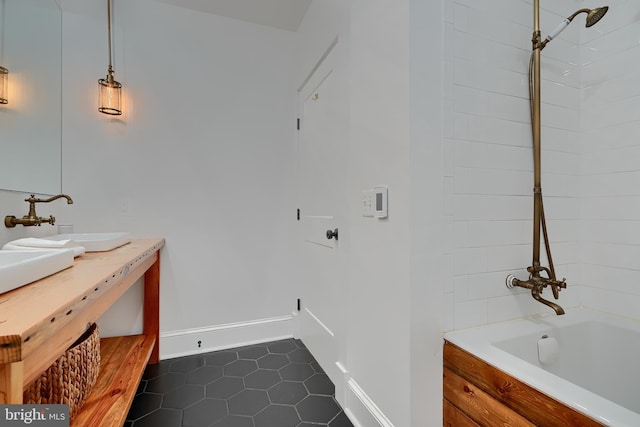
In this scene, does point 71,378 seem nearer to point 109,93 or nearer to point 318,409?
point 318,409

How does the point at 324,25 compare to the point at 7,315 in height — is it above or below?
above

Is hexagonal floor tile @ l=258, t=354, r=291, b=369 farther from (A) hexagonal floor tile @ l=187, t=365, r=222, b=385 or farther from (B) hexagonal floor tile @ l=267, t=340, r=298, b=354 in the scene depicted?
(A) hexagonal floor tile @ l=187, t=365, r=222, b=385

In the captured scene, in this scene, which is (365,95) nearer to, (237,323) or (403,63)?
(403,63)

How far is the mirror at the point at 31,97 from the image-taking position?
1.40m

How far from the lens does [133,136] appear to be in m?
2.13

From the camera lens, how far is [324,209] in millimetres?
2002

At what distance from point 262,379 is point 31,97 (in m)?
2.06

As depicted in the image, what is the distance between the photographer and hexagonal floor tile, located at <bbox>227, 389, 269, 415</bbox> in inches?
62.2

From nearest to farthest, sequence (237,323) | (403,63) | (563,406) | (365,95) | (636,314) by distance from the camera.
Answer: (563,406) < (403,63) < (636,314) < (365,95) < (237,323)

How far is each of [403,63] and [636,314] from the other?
4.88ft

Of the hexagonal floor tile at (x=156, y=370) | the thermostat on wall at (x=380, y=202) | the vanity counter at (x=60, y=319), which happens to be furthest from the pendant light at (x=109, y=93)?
the thermostat on wall at (x=380, y=202)

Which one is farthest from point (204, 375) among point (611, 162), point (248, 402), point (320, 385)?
point (611, 162)

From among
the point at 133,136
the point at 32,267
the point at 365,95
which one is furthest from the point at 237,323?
the point at 365,95

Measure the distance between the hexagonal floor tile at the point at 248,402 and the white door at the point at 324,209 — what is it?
422 mm
